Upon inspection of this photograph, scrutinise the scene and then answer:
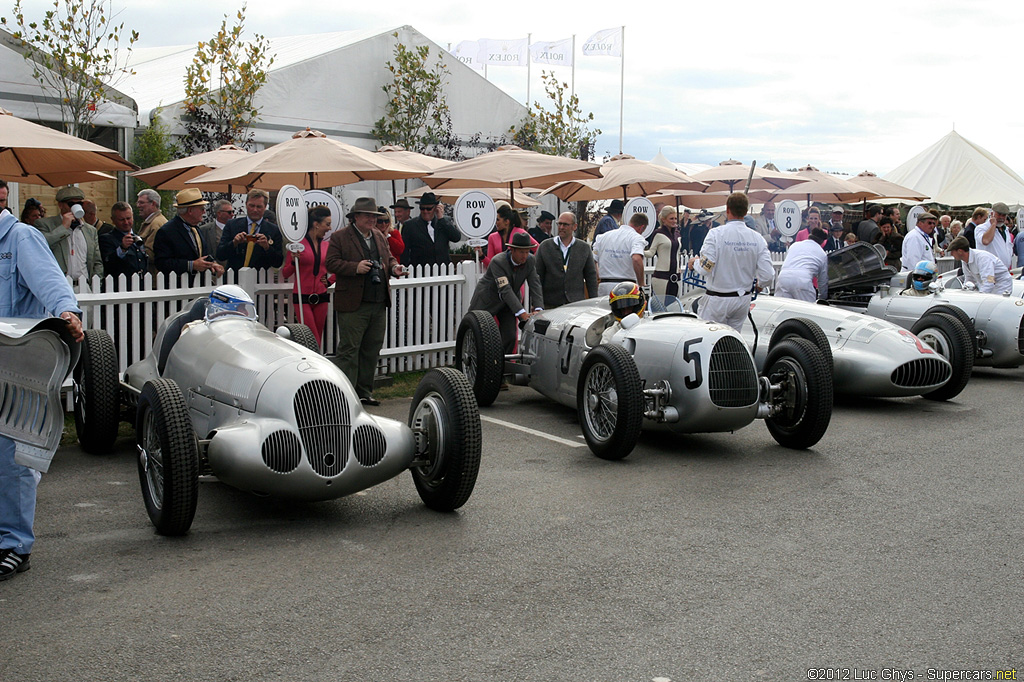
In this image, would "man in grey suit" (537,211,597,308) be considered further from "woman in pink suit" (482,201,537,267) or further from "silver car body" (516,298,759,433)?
"silver car body" (516,298,759,433)

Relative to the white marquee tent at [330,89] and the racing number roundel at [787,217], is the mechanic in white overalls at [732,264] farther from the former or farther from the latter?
the white marquee tent at [330,89]

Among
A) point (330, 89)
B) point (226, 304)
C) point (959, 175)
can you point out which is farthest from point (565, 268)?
point (959, 175)

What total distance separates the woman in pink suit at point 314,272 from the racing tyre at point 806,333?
4.77m

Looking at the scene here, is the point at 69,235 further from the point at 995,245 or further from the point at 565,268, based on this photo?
the point at 995,245

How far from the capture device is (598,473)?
7355mm

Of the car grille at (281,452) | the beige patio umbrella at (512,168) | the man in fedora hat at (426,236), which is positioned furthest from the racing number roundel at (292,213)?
the car grille at (281,452)

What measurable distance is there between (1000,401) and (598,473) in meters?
6.02

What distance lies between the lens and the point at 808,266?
41.1 ft

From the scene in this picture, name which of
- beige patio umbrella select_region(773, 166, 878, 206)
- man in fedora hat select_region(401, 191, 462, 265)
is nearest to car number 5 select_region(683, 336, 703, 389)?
man in fedora hat select_region(401, 191, 462, 265)

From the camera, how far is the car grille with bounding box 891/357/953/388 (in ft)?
32.0

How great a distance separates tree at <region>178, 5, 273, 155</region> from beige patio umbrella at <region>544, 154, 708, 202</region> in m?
6.20

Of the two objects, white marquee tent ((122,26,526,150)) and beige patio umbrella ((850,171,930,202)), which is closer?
beige patio umbrella ((850,171,930,202))

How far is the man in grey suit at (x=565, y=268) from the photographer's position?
11109 mm

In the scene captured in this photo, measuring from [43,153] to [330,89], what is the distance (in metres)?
11.9
